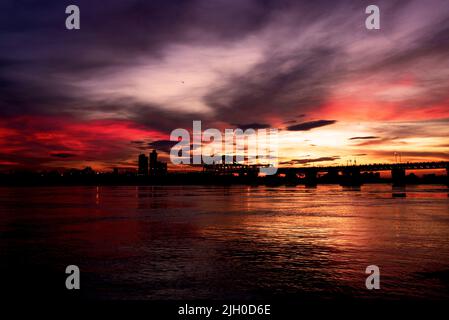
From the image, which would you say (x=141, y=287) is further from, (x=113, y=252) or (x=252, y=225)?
(x=252, y=225)

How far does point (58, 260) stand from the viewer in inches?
802

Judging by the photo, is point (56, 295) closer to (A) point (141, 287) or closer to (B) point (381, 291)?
(A) point (141, 287)

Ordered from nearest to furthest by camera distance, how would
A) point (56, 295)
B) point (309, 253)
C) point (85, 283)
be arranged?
point (56, 295)
point (85, 283)
point (309, 253)

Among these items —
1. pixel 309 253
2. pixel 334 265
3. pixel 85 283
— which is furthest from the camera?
pixel 309 253

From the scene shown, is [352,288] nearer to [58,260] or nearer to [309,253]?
[309,253]

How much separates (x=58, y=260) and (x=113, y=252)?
302cm

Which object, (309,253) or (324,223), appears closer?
(309,253)
